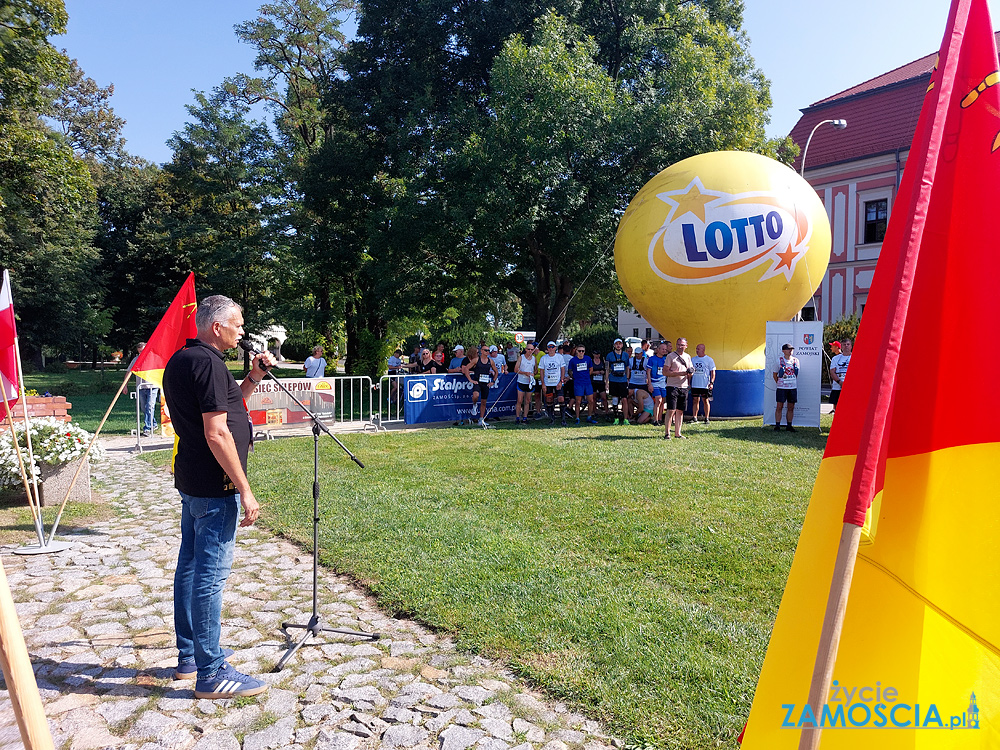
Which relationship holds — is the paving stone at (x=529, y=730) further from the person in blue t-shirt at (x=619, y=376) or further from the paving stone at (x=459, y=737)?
the person in blue t-shirt at (x=619, y=376)

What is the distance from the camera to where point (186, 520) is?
3826mm

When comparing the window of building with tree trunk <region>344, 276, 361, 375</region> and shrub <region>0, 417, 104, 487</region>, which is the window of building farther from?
shrub <region>0, 417, 104, 487</region>

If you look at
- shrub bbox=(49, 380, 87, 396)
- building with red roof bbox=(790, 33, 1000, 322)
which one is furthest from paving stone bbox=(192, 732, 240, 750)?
building with red roof bbox=(790, 33, 1000, 322)

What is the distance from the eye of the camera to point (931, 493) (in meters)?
1.67

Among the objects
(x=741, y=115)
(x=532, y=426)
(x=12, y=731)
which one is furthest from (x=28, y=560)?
(x=741, y=115)

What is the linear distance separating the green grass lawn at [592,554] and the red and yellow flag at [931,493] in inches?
70.1

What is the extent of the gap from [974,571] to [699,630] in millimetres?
2988

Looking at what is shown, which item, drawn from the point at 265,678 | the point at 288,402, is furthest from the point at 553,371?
the point at 265,678

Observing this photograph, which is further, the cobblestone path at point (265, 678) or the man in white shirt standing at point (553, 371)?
the man in white shirt standing at point (553, 371)

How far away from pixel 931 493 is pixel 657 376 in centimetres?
1334

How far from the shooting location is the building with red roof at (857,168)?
3016 cm

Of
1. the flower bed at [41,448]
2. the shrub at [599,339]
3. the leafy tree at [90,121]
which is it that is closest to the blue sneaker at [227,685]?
the flower bed at [41,448]

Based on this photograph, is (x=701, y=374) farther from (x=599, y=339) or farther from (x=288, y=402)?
(x=599, y=339)

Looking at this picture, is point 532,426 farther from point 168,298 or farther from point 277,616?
point 168,298
